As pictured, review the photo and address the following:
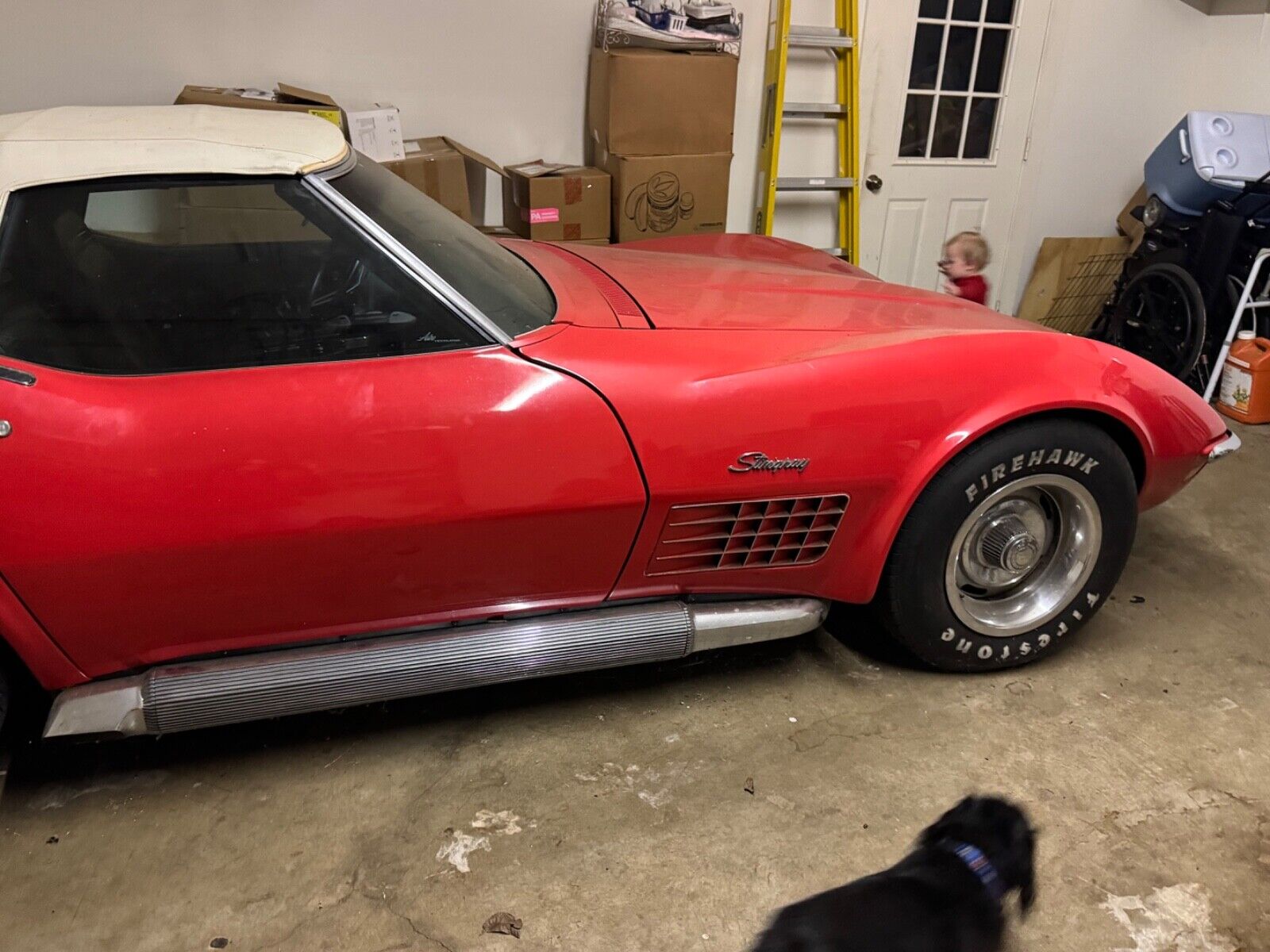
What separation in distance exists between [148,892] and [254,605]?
0.58 metres

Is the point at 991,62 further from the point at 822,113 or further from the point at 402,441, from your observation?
the point at 402,441

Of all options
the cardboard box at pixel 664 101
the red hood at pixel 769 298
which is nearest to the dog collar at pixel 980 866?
the red hood at pixel 769 298

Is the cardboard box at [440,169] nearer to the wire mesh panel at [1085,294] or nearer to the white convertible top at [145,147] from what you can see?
the white convertible top at [145,147]

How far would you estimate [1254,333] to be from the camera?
4141mm

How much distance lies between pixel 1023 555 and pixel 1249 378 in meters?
2.73

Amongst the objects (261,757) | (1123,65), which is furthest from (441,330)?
(1123,65)

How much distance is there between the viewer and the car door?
1.51m

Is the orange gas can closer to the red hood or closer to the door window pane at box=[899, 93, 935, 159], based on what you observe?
the door window pane at box=[899, 93, 935, 159]

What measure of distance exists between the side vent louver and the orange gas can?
3.23 metres

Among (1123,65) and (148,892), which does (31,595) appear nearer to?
(148,892)

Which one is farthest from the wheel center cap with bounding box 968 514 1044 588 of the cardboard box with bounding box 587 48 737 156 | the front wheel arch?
the cardboard box with bounding box 587 48 737 156

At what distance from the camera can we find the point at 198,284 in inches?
64.2

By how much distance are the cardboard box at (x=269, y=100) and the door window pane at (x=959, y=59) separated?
10.5ft

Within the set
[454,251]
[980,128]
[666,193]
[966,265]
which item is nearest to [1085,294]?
[980,128]
